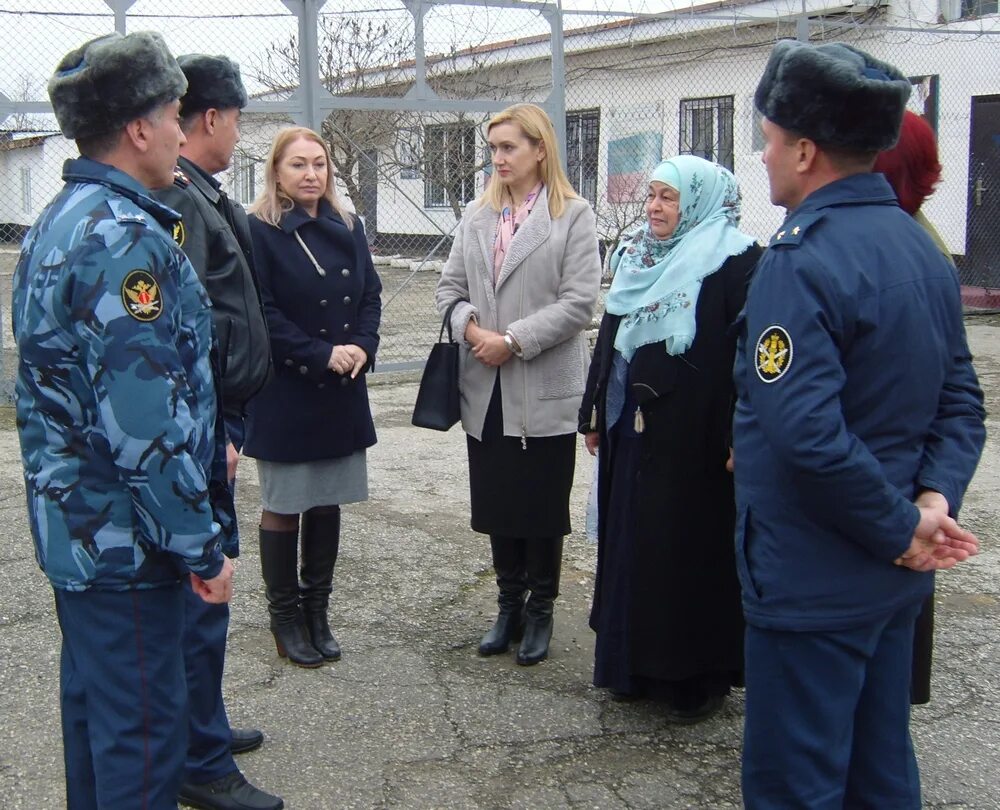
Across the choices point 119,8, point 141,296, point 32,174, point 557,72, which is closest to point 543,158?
point 141,296

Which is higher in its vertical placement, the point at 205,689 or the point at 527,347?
the point at 527,347

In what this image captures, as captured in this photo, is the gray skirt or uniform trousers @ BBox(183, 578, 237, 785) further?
the gray skirt

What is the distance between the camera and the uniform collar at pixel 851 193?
2.23 meters

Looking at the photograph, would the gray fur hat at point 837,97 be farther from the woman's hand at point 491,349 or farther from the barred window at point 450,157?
the barred window at point 450,157

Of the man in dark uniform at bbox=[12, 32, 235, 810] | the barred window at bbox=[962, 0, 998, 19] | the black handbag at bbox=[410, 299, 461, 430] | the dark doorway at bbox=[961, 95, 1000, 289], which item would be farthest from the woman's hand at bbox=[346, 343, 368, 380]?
the barred window at bbox=[962, 0, 998, 19]

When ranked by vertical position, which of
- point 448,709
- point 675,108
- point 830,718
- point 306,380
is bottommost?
point 448,709

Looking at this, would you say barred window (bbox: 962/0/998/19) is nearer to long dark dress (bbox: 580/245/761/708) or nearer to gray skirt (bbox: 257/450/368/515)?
long dark dress (bbox: 580/245/761/708)

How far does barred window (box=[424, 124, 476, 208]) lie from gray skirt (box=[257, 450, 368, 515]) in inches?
335

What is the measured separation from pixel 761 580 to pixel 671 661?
4.08 ft

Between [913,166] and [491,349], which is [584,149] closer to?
[491,349]

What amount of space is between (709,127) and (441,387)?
527 inches

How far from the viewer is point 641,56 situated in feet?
53.4

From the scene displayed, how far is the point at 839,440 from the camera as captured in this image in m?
2.10

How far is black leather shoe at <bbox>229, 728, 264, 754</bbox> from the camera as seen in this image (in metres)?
3.34
